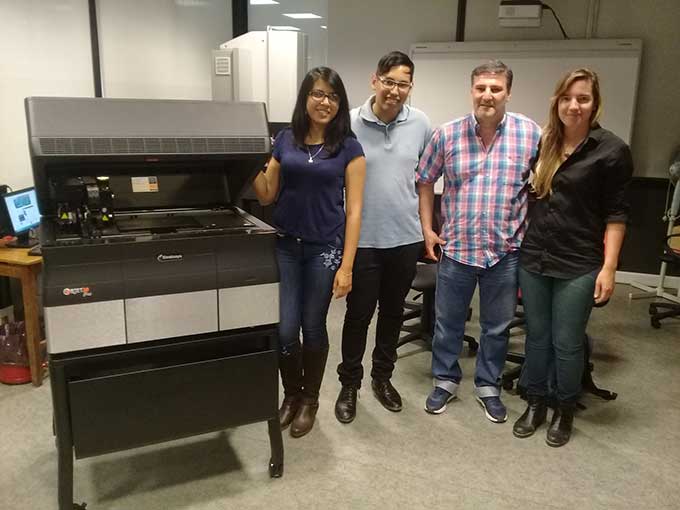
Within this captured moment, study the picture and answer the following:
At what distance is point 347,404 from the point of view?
8.60 ft

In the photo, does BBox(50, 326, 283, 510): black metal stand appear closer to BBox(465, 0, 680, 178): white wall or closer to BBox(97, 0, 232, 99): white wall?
BBox(97, 0, 232, 99): white wall

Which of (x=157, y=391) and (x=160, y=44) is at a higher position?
(x=160, y=44)

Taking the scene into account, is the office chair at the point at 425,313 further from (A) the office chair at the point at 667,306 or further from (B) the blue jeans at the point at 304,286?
(A) the office chair at the point at 667,306

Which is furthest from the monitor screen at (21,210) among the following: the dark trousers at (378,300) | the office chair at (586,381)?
the office chair at (586,381)

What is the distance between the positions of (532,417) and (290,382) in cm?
105

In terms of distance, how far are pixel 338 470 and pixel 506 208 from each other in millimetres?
1211

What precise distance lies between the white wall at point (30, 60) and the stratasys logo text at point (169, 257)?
6.40 ft

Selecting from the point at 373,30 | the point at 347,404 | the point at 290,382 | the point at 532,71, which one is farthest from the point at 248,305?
the point at 373,30

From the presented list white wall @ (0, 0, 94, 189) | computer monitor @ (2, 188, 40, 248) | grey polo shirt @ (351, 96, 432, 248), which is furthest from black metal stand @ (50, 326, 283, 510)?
white wall @ (0, 0, 94, 189)

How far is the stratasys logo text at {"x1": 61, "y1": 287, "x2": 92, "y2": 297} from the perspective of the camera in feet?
5.58

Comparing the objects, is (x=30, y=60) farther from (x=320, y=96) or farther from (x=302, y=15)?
(x=302, y=15)

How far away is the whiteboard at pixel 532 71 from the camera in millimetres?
4531

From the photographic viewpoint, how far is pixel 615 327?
3865 millimetres

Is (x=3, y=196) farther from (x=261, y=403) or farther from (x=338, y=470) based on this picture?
(x=338, y=470)
